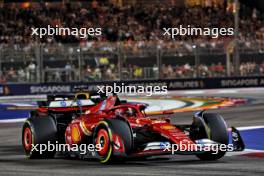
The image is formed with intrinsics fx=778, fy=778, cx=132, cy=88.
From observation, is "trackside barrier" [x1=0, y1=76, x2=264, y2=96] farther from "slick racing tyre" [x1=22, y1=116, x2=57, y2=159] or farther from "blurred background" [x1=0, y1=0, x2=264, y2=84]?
"slick racing tyre" [x1=22, y1=116, x2=57, y2=159]

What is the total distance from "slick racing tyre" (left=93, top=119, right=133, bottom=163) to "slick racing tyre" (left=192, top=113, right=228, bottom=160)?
4.17 feet

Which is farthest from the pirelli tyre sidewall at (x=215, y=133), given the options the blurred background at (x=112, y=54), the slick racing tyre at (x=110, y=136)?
the blurred background at (x=112, y=54)

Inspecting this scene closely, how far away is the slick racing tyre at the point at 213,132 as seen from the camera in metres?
11.4

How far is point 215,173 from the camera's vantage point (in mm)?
9758

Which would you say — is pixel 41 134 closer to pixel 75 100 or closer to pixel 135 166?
pixel 75 100

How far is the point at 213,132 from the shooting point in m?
11.5

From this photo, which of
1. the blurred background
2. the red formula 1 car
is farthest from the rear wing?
the blurred background

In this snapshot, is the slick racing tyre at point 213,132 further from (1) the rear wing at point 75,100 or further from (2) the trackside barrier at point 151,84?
(2) the trackside barrier at point 151,84

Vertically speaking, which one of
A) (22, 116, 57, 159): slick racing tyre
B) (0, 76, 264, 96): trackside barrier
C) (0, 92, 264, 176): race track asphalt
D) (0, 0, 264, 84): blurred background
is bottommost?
(0, 92, 264, 176): race track asphalt

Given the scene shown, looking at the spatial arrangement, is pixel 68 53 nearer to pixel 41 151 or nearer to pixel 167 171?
pixel 41 151

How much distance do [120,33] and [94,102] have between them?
26.5 meters

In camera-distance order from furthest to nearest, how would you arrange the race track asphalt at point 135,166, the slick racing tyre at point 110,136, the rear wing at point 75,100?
the rear wing at point 75,100, the slick racing tyre at point 110,136, the race track asphalt at point 135,166

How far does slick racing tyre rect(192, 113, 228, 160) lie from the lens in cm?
1143

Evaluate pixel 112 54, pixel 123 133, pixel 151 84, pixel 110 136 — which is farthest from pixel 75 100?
pixel 151 84
